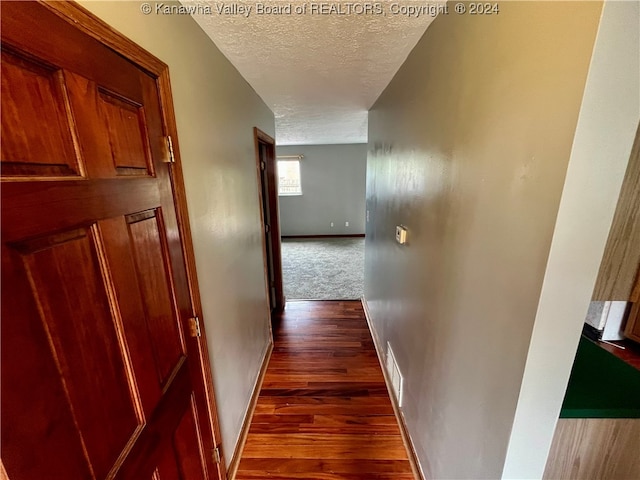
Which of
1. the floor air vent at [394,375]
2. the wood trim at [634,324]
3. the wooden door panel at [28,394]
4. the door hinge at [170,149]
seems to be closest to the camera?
the wooden door panel at [28,394]

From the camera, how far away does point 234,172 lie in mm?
1633

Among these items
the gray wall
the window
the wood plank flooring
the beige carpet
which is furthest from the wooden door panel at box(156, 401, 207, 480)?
the gray wall

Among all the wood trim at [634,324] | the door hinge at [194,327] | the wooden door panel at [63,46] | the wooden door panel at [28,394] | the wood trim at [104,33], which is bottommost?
the wood trim at [634,324]

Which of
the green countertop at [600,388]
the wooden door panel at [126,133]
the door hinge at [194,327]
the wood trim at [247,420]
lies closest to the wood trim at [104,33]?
the wooden door panel at [126,133]

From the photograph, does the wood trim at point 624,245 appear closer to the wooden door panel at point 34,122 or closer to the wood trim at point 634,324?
the wooden door panel at point 34,122

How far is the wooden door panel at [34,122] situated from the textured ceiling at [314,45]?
0.81 meters

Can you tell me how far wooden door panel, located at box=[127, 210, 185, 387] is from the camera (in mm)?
779

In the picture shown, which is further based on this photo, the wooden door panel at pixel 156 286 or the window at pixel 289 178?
the window at pixel 289 178

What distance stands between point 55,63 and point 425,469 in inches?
81.6

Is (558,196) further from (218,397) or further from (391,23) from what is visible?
(218,397)

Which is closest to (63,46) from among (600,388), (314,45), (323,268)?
(314,45)

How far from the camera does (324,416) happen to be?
187 centimetres

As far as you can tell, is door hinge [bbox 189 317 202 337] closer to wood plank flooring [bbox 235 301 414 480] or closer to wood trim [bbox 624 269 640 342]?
wood plank flooring [bbox 235 301 414 480]

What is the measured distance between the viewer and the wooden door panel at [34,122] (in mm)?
457
